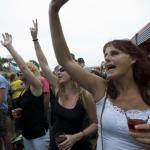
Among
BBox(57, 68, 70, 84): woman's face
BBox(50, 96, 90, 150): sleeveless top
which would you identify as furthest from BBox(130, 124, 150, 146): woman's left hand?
BBox(57, 68, 70, 84): woman's face

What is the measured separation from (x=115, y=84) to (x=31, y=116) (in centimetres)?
244

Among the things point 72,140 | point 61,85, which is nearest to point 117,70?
point 72,140

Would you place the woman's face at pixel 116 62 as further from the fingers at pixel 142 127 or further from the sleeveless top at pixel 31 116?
the sleeveless top at pixel 31 116

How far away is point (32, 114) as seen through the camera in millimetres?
5059

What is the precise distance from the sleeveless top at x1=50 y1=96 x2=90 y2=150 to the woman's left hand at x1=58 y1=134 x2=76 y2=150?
0.46ft

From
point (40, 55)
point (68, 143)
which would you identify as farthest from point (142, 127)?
point (40, 55)

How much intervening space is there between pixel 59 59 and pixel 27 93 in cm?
236

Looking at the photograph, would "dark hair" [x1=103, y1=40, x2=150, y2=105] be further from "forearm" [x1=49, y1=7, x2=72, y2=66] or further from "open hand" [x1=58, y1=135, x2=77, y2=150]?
"open hand" [x1=58, y1=135, x2=77, y2=150]

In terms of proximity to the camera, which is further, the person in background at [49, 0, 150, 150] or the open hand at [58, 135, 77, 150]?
the open hand at [58, 135, 77, 150]

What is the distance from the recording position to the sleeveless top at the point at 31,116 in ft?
16.5

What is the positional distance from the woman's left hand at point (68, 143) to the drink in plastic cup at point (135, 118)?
4.04ft

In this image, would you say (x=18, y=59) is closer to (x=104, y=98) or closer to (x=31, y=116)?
(x=31, y=116)

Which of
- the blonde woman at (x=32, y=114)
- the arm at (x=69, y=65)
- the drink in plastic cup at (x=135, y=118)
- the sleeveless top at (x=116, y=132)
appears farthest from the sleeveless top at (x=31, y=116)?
the drink in plastic cup at (x=135, y=118)

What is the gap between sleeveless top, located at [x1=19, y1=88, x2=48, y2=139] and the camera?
5.02 metres
